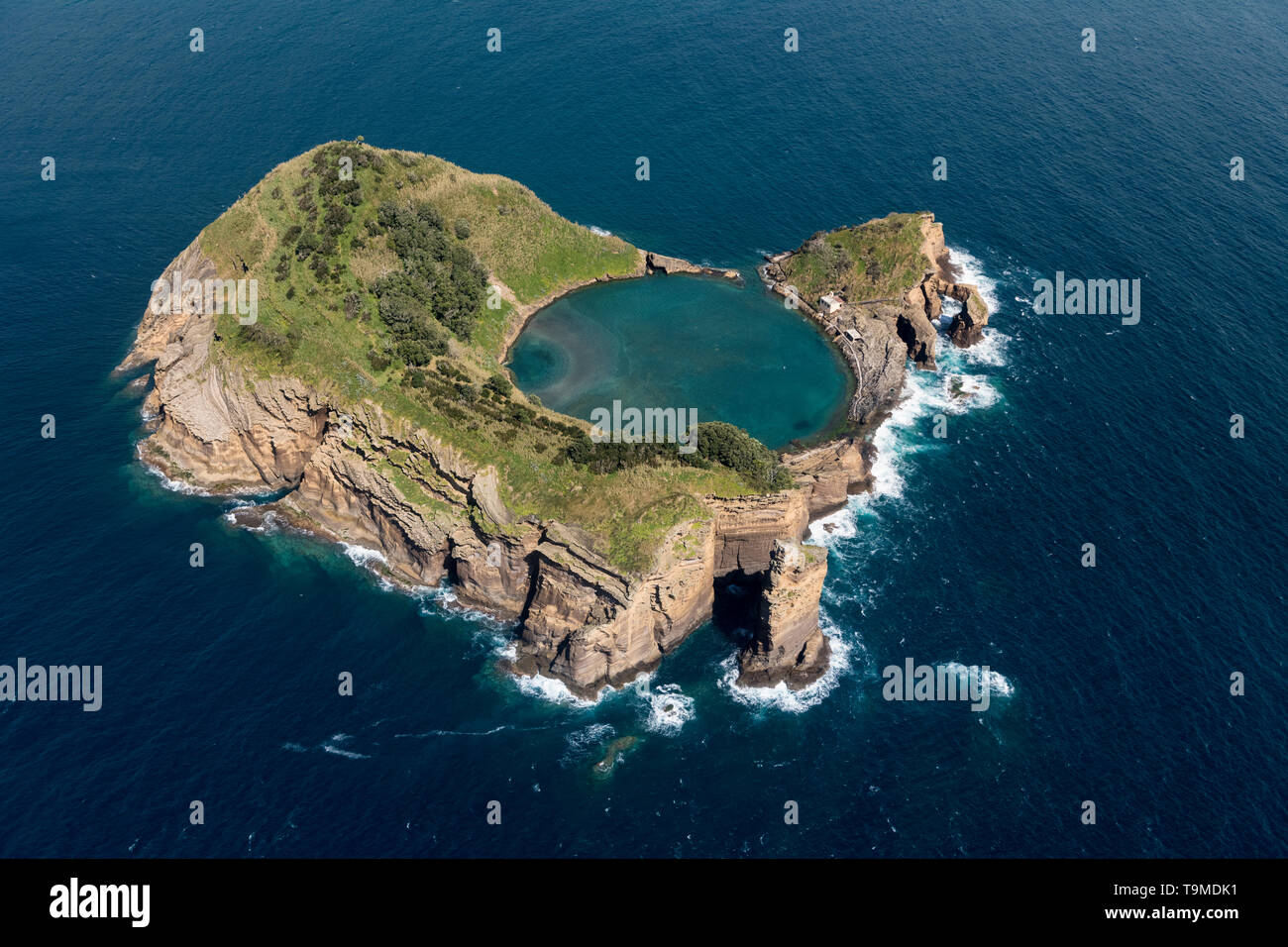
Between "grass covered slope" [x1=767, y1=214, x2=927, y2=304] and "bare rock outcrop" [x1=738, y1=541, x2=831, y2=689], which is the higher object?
"grass covered slope" [x1=767, y1=214, x2=927, y2=304]

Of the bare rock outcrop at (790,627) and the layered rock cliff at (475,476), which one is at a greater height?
the layered rock cliff at (475,476)

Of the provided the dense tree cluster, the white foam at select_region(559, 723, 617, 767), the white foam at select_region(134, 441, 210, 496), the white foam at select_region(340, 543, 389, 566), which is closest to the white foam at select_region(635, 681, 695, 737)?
the white foam at select_region(559, 723, 617, 767)

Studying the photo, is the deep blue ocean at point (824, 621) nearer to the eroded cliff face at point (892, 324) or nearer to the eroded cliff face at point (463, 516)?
the eroded cliff face at point (463, 516)

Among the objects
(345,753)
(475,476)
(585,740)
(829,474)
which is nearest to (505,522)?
(475,476)

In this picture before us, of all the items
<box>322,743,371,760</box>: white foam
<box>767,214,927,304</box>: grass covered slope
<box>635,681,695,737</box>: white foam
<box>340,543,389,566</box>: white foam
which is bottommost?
<box>322,743,371,760</box>: white foam

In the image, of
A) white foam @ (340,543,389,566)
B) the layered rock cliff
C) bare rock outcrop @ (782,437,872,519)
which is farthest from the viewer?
bare rock outcrop @ (782,437,872,519)

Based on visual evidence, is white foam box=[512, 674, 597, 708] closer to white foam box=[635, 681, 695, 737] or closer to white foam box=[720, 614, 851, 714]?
white foam box=[635, 681, 695, 737]

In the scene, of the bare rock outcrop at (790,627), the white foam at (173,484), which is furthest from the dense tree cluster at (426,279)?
the bare rock outcrop at (790,627)

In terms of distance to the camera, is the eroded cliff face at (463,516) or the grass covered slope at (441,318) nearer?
the eroded cliff face at (463,516)

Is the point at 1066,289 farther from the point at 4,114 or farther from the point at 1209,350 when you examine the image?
the point at 4,114
